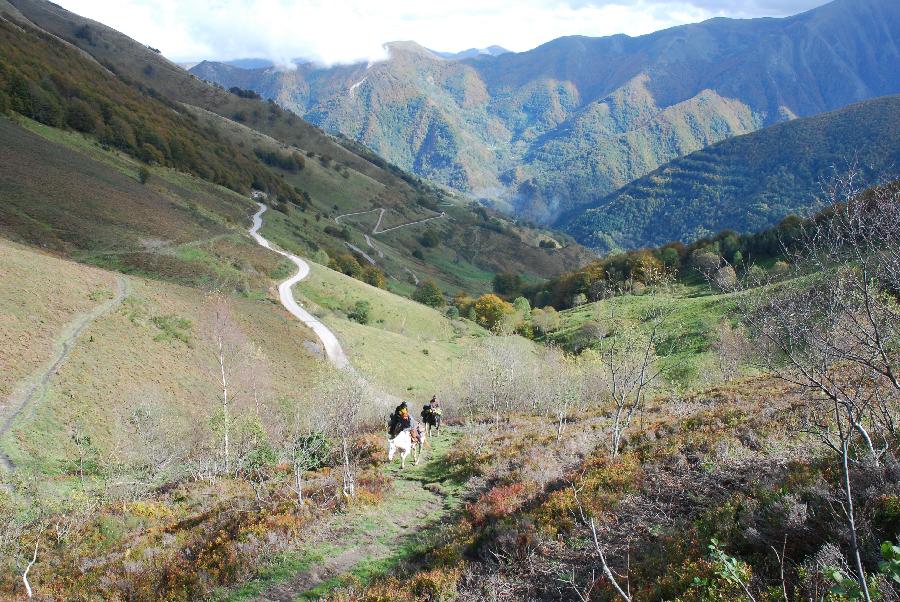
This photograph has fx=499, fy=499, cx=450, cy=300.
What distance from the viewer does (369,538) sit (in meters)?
13.3

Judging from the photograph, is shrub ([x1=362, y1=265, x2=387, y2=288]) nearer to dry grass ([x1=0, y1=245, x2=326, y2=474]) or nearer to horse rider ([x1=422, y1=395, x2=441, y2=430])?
dry grass ([x1=0, y1=245, x2=326, y2=474])

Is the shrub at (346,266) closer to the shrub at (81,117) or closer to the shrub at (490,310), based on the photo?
the shrub at (490,310)

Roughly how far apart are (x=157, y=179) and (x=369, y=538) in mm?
99251

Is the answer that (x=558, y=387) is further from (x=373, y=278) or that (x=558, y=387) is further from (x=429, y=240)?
(x=429, y=240)

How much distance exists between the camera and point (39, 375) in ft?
92.5

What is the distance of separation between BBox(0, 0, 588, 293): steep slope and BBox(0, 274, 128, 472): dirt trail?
1792 cm

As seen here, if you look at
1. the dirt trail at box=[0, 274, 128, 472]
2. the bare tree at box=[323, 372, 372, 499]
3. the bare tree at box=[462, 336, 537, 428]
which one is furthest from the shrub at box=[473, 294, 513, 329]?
the bare tree at box=[323, 372, 372, 499]

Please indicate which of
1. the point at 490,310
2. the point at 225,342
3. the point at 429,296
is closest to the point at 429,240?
the point at 429,296

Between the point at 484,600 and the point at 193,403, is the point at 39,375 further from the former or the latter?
the point at 484,600

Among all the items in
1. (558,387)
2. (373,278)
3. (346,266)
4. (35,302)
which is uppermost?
(35,302)

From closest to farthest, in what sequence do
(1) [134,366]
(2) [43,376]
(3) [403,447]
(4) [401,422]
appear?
(3) [403,447]
(4) [401,422]
(2) [43,376]
(1) [134,366]

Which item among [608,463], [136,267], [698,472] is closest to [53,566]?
[608,463]

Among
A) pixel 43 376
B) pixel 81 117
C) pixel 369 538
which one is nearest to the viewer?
pixel 369 538

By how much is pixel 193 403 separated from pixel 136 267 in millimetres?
25774
